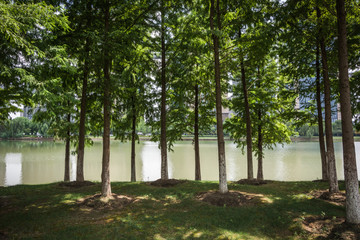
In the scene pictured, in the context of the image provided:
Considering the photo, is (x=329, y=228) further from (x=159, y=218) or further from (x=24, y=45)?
(x=24, y=45)

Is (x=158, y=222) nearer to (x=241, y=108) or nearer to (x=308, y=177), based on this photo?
(x=241, y=108)

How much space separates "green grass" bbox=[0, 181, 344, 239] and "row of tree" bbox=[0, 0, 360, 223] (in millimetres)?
1412

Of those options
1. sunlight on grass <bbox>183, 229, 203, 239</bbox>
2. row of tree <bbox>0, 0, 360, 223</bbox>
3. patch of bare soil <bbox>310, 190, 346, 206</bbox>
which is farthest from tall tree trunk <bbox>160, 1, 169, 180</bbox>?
patch of bare soil <bbox>310, 190, 346, 206</bbox>

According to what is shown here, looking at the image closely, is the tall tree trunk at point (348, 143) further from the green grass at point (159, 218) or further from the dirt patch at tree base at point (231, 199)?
the dirt patch at tree base at point (231, 199)

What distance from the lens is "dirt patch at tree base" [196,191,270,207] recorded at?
7.85m

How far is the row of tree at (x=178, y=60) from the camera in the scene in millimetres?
6539

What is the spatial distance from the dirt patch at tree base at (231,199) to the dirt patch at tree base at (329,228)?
1880 millimetres

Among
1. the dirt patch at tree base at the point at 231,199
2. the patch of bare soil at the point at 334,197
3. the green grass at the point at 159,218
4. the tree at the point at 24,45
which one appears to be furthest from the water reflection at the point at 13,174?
the patch of bare soil at the point at 334,197

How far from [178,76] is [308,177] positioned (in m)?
16.4

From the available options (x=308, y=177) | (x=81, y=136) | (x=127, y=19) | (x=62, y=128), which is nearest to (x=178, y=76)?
(x=127, y=19)

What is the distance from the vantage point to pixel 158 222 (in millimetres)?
6535

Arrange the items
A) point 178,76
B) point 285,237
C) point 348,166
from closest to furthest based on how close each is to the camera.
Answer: point 285,237 → point 348,166 → point 178,76

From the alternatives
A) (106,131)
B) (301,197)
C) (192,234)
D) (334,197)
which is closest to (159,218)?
(192,234)

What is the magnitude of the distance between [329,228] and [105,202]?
7.00 m
